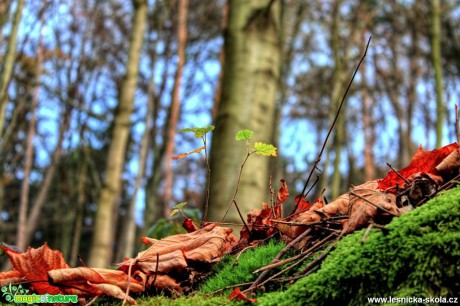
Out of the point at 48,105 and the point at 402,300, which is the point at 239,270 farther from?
the point at 48,105

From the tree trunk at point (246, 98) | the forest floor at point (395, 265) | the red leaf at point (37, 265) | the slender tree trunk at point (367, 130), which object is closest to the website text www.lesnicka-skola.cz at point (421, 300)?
the forest floor at point (395, 265)

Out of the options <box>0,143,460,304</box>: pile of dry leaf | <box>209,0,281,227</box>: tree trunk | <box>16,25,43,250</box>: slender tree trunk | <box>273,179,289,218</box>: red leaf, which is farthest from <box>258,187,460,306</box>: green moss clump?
<box>16,25,43,250</box>: slender tree trunk

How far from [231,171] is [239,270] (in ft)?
5.49

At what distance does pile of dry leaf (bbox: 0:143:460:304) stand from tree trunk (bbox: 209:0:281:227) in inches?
51.6

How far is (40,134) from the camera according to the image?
13.9 m

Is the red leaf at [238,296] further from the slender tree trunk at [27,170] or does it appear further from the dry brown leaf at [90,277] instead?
the slender tree trunk at [27,170]

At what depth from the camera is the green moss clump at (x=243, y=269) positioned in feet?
4.77

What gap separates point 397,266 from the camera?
1142mm

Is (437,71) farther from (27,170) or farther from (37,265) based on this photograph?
(27,170)

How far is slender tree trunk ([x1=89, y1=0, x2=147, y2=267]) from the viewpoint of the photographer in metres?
6.97

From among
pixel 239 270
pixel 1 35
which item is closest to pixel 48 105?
pixel 1 35

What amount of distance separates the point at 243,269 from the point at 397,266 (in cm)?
50

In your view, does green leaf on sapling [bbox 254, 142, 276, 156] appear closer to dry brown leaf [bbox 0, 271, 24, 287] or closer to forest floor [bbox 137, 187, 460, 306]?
forest floor [bbox 137, 187, 460, 306]

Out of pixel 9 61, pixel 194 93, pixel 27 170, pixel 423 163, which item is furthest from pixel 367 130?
pixel 423 163
